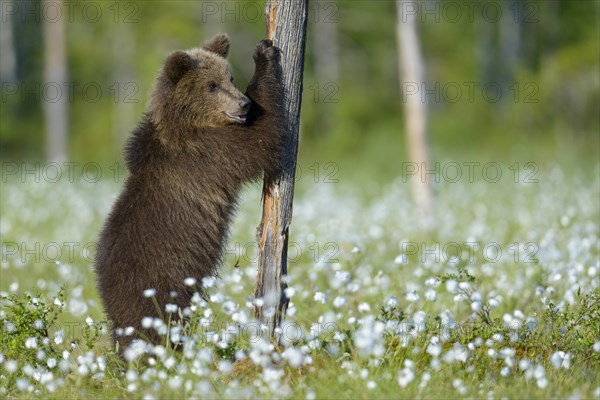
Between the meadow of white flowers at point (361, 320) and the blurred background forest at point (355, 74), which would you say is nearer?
the meadow of white flowers at point (361, 320)

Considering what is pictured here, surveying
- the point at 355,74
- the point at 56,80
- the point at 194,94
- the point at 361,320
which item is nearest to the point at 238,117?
the point at 194,94

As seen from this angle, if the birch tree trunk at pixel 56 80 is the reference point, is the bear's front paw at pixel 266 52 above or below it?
Answer: above

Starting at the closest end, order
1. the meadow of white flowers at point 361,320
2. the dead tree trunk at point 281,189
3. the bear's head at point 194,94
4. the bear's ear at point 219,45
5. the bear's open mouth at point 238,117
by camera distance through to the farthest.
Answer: the meadow of white flowers at point 361,320 < the dead tree trunk at point 281,189 < the bear's open mouth at point 238,117 < the bear's head at point 194,94 < the bear's ear at point 219,45

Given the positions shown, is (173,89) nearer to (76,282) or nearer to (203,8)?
(76,282)

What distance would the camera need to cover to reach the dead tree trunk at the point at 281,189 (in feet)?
18.4

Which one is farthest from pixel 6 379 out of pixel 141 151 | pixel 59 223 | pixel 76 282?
pixel 59 223

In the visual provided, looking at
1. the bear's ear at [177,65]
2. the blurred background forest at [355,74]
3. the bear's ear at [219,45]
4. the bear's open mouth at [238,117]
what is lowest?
the blurred background forest at [355,74]

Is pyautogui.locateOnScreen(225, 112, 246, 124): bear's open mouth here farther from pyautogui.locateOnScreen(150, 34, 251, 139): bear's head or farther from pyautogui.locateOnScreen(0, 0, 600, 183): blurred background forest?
pyautogui.locateOnScreen(0, 0, 600, 183): blurred background forest

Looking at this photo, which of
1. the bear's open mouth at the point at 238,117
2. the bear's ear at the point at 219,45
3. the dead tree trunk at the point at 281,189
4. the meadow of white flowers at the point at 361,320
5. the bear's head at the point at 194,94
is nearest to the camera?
the meadow of white flowers at the point at 361,320

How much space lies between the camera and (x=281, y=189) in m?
5.75

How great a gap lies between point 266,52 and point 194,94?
3.05ft

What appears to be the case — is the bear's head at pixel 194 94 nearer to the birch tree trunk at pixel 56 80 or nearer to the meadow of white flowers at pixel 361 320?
the meadow of white flowers at pixel 361 320

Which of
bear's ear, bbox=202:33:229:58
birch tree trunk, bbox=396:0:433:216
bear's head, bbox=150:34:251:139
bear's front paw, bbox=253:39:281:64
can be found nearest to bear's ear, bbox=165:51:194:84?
bear's head, bbox=150:34:251:139

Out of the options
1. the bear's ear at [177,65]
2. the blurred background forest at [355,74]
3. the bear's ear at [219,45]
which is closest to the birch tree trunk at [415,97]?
the blurred background forest at [355,74]
